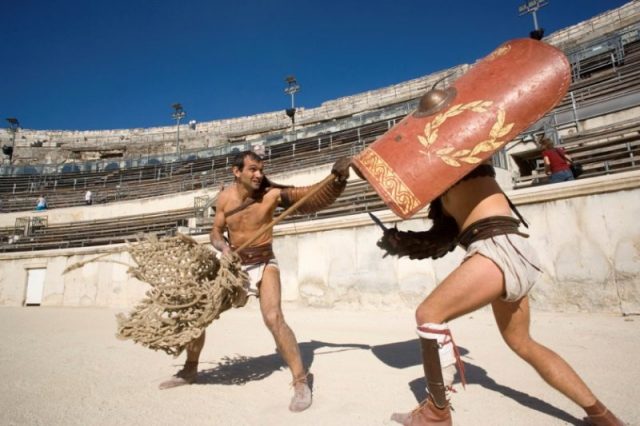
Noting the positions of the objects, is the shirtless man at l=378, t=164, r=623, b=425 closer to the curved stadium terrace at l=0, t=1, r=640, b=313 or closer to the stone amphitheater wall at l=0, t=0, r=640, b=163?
the curved stadium terrace at l=0, t=1, r=640, b=313

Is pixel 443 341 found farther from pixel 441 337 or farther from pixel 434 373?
pixel 434 373

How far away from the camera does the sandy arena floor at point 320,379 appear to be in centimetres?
186

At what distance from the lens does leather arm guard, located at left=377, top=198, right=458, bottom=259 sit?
1995 mm

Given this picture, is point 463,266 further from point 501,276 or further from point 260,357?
point 260,357

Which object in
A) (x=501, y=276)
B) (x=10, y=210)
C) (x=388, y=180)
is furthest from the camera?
(x=10, y=210)

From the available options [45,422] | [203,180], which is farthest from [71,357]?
[203,180]

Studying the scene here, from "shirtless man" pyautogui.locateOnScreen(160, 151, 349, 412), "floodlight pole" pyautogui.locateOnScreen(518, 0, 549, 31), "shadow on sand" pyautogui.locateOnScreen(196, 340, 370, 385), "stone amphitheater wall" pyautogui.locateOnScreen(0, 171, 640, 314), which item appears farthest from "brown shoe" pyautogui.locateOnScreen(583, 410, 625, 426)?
"floodlight pole" pyautogui.locateOnScreen(518, 0, 549, 31)

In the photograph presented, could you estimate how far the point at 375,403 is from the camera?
1.99 m

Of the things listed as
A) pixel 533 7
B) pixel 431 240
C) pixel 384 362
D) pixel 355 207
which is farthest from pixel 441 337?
pixel 533 7

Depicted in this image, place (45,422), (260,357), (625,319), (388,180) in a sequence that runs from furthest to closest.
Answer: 1. (625,319)
2. (260,357)
3. (45,422)
4. (388,180)

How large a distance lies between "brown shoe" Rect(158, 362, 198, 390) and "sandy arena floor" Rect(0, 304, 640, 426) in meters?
0.07

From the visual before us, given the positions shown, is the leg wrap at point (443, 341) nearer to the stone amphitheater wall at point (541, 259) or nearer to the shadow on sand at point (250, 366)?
the shadow on sand at point (250, 366)

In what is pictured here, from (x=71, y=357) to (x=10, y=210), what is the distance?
834 inches

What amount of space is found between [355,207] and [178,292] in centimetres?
659
